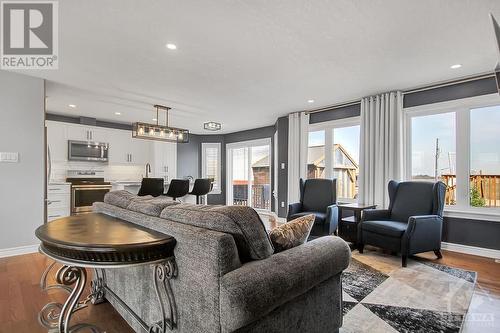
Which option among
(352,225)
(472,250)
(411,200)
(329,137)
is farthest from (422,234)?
(329,137)

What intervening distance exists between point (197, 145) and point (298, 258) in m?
7.47

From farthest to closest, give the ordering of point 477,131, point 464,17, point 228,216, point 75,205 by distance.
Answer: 1. point 75,205
2. point 477,131
3. point 464,17
4. point 228,216

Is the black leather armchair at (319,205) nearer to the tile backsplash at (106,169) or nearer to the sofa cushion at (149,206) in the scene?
the sofa cushion at (149,206)

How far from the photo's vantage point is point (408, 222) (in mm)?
3070

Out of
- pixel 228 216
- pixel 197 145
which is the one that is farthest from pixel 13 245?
pixel 197 145

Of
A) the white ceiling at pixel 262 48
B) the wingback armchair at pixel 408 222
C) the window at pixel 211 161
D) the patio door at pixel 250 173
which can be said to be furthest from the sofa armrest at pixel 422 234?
the window at pixel 211 161

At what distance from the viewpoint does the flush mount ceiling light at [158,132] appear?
14.8 ft

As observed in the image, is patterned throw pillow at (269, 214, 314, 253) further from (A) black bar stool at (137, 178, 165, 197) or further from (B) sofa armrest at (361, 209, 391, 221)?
(A) black bar stool at (137, 178, 165, 197)

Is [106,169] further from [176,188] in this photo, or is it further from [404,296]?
[404,296]

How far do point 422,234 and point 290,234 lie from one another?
2.48 meters

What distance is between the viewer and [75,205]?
5.11 meters

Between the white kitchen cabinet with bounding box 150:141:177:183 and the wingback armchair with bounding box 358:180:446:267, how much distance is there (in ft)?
17.6

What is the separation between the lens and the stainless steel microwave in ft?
18.1

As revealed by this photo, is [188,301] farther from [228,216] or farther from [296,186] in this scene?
[296,186]
